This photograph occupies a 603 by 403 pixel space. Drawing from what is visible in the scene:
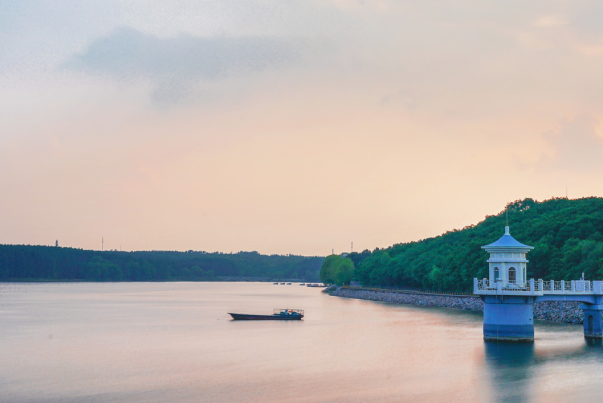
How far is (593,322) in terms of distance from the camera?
213 feet

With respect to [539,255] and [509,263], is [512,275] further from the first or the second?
[539,255]

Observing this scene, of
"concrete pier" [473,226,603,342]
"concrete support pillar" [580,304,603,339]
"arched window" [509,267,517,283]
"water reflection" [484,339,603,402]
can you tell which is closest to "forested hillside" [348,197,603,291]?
"concrete support pillar" [580,304,603,339]

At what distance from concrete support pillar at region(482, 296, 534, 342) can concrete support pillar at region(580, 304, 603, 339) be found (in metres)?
9.99

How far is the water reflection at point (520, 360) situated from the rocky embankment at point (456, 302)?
21.8 metres

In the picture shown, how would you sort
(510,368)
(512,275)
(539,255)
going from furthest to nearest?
(539,255), (512,275), (510,368)

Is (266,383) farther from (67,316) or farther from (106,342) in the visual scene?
(67,316)

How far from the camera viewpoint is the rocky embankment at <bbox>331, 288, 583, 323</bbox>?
280 ft

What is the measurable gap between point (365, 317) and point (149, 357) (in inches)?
2038

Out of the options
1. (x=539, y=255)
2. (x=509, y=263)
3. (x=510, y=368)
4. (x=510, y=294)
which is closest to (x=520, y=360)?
(x=510, y=368)

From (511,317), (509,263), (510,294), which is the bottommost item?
(511,317)

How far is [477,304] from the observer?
11369 centimetres

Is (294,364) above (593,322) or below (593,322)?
below

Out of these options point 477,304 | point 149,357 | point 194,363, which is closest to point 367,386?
point 194,363

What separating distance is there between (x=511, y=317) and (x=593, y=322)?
12.3 m
